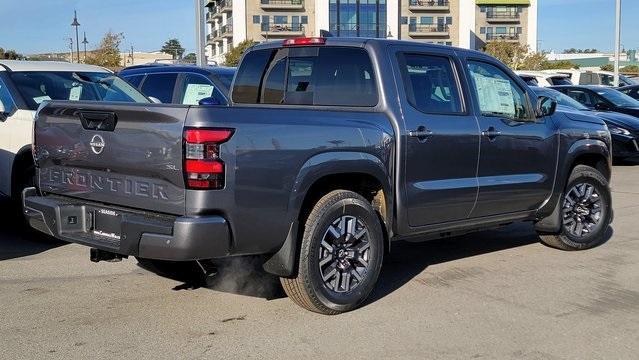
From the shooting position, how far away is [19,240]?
7.61 meters

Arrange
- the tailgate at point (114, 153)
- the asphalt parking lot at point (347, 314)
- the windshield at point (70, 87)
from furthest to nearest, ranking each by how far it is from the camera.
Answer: the windshield at point (70, 87), the asphalt parking lot at point (347, 314), the tailgate at point (114, 153)

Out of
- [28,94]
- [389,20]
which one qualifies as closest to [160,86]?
[28,94]

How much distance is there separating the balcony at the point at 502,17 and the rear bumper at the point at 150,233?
315 feet

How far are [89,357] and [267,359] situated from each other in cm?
108

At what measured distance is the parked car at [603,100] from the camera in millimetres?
16203

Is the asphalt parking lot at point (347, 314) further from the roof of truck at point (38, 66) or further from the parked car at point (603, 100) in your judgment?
the parked car at point (603, 100)

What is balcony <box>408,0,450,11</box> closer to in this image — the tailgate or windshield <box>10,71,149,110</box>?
windshield <box>10,71,149,110</box>

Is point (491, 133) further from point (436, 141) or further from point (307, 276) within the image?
point (307, 276)

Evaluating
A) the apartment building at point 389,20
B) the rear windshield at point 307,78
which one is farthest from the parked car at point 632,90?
the apartment building at point 389,20

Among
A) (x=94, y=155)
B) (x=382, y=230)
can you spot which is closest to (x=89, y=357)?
(x=94, y=155)

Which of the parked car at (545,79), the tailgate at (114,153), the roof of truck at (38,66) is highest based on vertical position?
the parked car at (545,79)

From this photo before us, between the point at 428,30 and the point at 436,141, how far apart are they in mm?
85813

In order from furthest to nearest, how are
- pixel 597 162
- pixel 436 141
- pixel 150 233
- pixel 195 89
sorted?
pixel 195 89
pixel 597 162
pixel 436 141
pixel 150 233

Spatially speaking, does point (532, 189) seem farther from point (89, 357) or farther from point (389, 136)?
point (89, 357)
